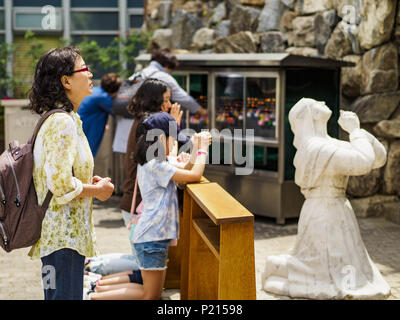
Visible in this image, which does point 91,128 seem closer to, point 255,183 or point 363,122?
point 255,183

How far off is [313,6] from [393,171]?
2.69 meters

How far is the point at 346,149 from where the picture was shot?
16.8ft

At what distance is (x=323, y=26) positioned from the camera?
9359 mm

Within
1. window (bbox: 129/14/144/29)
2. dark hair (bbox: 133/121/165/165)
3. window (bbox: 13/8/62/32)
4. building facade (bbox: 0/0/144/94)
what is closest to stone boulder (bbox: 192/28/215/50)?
building facade (bbox: 0/0/144/94)

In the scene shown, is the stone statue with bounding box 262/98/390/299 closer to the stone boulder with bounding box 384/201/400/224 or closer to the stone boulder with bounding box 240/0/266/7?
the stone boulder with bounding box 384/201/400/224

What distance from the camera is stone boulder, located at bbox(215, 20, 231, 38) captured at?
1119cm

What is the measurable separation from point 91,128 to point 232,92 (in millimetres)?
1936

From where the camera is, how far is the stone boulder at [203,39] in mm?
11531

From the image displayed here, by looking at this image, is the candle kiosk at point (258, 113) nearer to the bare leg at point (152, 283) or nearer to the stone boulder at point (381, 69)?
the stone boulder at point (381, 69)

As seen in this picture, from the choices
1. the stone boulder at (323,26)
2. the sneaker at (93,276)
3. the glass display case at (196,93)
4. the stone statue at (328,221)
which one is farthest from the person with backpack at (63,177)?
the stone boulder at (323,26)

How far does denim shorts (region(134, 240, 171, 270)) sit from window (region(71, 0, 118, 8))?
1327cm
